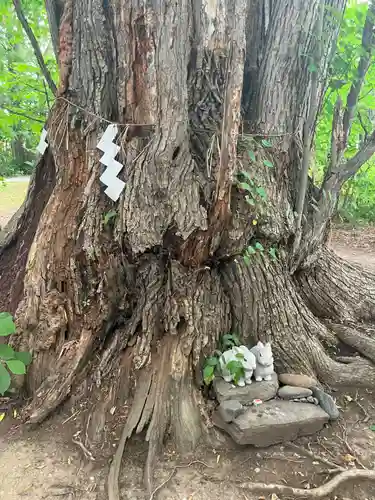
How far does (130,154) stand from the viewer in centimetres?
256

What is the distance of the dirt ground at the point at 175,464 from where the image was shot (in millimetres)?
2035

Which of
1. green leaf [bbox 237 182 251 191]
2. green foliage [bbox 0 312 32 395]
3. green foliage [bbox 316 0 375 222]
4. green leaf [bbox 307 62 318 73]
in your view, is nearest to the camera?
green foliage [bbox 0 312 32 395]

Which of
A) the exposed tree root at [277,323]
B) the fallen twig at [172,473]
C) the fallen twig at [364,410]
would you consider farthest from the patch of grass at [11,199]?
the fallen twig at [364,410]

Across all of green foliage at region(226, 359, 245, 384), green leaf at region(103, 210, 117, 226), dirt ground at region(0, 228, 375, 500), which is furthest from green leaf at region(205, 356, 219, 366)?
green leaf at region(103, 210, 117, 226)

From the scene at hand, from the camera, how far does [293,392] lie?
2.45m

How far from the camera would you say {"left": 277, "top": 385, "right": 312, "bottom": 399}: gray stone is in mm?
2443

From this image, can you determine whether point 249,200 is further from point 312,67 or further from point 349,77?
point 349,77

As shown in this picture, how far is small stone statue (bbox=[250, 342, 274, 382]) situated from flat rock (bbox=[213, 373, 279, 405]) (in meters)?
0.04

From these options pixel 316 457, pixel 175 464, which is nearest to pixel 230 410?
pixel 175 464

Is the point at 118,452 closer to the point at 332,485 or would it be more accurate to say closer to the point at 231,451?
the point at 231,451

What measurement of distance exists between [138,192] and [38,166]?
4.86 feet

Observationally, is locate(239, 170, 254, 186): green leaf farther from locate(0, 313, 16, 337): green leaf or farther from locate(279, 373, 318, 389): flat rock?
locate(0, 313, 16, 337): green leaf

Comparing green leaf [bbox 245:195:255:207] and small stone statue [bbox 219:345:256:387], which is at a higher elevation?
green leaf [bbox 245:195:255:207]

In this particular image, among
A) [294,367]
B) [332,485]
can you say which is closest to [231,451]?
[332,485]
